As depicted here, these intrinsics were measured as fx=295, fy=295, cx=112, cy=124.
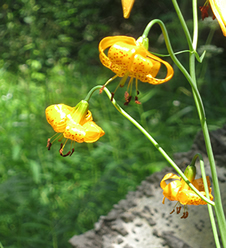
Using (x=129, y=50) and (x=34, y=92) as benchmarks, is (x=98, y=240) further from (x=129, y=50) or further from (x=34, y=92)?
(x=34, y=92)

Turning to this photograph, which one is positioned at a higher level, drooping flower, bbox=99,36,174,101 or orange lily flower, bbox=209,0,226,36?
orange lily flower, bbox=209,0,226,36

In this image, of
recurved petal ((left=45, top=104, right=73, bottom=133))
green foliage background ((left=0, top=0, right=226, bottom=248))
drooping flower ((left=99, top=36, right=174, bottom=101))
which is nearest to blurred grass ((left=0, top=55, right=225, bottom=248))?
green foliage background ((left=0, top=0, right=226, bottom=248))

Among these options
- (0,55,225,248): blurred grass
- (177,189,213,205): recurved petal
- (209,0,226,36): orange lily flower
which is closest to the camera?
(209,0,226,36): orange lily flower

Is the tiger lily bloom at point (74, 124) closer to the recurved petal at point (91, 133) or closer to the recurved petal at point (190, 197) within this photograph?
the recurved petal at point (91, 133)

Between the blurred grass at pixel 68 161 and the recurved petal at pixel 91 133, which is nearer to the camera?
the recurved petal at pixel 91 133

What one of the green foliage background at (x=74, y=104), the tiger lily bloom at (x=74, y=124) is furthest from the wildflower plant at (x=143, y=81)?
the green foliage background at (x=74, y=104)

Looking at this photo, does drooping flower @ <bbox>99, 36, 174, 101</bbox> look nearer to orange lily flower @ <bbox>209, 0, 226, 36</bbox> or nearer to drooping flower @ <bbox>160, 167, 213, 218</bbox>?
orange lily flower @ <bbox>209, 0, 226, 36</bbox>

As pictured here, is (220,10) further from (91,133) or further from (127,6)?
(91,133)
